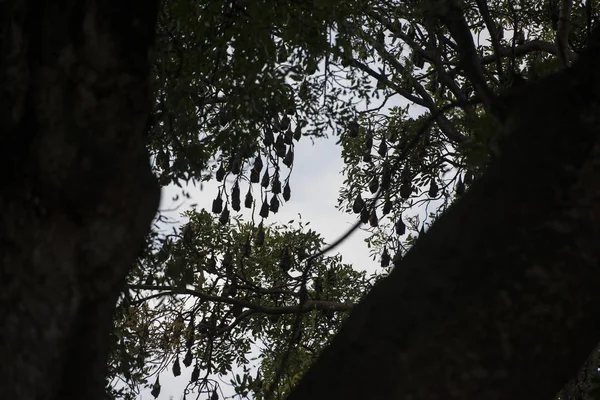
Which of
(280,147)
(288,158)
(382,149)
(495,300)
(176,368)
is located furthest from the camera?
(382,149)

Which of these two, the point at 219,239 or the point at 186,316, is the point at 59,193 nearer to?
the point at 186,316

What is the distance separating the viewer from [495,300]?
1580 millimetres

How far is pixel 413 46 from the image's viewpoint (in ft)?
24.5

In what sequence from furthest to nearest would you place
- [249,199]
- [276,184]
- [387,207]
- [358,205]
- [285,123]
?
[358,205] → [387,207] → [249,199] → [276,184] → [285,123]

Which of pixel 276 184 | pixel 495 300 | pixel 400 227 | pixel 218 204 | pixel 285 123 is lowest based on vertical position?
pixel 495 300

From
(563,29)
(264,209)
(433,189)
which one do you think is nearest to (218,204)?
(264,209)

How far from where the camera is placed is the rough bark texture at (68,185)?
1.78 metres

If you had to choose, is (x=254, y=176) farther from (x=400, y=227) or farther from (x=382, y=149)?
(x=400, y=227)

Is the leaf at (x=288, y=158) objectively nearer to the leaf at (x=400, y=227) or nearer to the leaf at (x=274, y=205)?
the leaf at (x=274, y=205)

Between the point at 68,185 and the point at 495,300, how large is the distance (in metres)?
0.98

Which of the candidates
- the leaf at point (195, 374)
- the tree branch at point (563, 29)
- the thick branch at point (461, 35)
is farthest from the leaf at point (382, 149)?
the thick branch at point (461, 35)

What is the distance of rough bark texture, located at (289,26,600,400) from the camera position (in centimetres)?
157

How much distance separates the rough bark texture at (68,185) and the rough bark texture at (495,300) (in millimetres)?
541

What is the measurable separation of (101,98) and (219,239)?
24.1 ft
